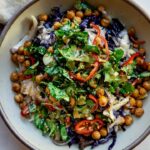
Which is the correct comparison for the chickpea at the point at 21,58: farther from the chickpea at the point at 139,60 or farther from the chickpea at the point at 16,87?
the chickpea at the point at 139,60

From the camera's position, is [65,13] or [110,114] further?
[65,13]

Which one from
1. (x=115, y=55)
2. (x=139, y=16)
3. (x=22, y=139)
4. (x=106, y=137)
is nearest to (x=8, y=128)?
(x=22, y=139)

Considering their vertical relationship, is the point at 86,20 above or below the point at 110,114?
above

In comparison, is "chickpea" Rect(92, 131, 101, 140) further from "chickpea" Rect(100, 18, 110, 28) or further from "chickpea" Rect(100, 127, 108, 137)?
"chickpea" Rect(100, 18, 110, 28)

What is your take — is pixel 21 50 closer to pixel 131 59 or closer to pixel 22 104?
pixel 22 104

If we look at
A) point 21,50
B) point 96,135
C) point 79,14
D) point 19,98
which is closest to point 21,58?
point 21,50

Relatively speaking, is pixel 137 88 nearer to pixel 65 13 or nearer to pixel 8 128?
pixel 65 13

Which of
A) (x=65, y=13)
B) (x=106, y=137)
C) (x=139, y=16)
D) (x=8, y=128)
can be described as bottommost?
(x=8, y=128)
